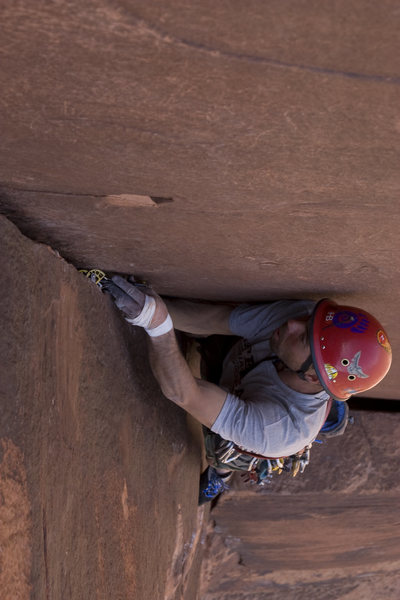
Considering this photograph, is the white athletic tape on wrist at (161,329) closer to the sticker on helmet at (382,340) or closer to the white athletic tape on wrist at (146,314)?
the white athletic tape on wrist at (146,314)

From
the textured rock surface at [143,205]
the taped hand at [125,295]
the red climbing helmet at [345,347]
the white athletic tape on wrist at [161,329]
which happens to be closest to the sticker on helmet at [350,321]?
the red climbing helmet at [345,347]

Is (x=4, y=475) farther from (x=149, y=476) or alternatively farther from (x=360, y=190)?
(x=149, y=476)

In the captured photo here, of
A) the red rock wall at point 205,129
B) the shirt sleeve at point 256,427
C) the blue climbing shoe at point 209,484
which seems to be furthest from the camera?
the blue climbing shoe at point 209,484

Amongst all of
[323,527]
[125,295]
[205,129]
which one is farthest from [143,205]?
[323,527]

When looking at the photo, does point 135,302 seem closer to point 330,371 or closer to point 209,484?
point 330,371

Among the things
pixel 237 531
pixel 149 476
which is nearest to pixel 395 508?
pixel 237 531

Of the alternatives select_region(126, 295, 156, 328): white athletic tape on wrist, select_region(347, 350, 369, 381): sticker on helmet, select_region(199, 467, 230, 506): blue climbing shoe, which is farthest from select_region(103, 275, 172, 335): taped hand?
select_region(199, 467, 230, 506): blue climbing shoe

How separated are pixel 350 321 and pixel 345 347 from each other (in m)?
0.09

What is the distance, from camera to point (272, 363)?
8.47 feet

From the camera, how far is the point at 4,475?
133cm

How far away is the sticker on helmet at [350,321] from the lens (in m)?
2.23

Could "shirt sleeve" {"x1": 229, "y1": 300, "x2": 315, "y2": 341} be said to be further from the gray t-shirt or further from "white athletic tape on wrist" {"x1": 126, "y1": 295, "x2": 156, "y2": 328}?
"white athletic tape on wrist" {"x1": 126, "y1": 295, "x2": 156, "y2": 328}

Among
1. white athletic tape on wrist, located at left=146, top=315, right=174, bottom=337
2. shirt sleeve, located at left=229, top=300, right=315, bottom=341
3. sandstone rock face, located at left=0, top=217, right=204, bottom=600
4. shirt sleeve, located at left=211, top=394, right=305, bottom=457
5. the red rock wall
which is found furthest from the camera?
shirt sleeve, located at left=229, top=300, right=315, bottom=341

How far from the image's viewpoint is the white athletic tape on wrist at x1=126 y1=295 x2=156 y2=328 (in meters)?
2.11
